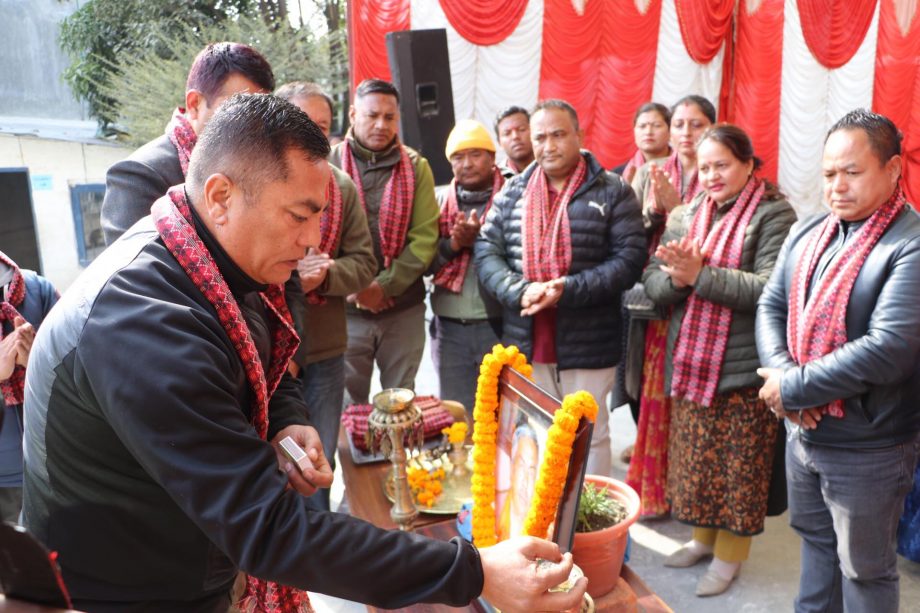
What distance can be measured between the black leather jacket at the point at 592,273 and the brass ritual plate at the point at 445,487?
0.82m

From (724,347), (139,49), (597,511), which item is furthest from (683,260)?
(139,49)

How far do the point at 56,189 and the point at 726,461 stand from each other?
8.49 ft

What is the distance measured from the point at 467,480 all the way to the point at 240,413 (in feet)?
4.00

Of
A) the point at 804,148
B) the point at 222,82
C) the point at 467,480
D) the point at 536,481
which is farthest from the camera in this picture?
the point at 804,148

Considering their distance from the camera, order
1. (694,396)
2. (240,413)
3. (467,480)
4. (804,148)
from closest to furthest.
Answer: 1. (240,413)
2. (467,480)
3. (694,396)
4. (804,148)

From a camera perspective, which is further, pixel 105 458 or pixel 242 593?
pixel 242 593

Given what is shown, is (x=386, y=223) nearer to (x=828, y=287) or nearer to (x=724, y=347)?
(x=724, y=347)

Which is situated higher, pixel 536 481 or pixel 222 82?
pixel 222 82

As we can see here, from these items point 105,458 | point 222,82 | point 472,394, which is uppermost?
point 222,82

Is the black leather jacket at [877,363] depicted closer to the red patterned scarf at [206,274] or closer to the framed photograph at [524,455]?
the framed photograph at [524,455]

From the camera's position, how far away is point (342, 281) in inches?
97.6

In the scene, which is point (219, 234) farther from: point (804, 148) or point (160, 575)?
point (804, 148)

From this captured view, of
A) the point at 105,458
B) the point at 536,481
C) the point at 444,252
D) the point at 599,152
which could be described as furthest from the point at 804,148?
the point at 105,458

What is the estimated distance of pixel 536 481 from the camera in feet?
3.97
